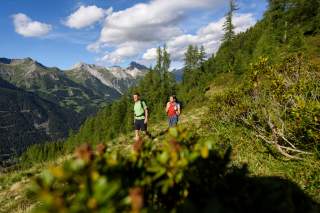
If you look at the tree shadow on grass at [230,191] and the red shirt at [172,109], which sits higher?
the tree shadow on grass at [230,191]

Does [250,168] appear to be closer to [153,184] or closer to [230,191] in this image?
[230,191]

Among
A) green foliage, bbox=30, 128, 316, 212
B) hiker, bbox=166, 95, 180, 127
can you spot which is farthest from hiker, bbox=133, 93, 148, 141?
green foliage, bbox=30, 128, 316, 212

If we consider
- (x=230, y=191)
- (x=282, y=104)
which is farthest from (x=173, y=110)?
(x=230, y=191)

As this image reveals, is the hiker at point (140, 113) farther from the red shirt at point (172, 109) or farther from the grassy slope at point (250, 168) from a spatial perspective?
the grassy slope at point (250, 168)

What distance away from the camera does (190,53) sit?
101625mm

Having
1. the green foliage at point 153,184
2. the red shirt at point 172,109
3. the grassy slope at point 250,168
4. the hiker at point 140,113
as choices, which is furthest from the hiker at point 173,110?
the green foliage at point 153,184

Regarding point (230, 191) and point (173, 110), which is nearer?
point (230, 191)

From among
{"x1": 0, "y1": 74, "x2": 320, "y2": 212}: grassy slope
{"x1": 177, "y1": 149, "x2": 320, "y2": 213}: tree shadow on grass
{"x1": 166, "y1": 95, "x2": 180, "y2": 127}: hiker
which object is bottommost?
{"x1": 0, "y1": 74, "x2": 320, "y2": 212}: grassy slope

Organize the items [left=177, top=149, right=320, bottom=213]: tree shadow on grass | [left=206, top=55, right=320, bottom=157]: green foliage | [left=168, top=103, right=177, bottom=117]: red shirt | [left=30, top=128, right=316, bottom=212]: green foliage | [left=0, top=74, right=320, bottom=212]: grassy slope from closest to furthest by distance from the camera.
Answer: [left=30, top=128, right=316, bottom=212]: green foliage → [left=177, top=149, right=320, bottom=213]: tree shadow on grass → [left=0, top=74, right=320, bottom=212]: grassy slope → [left=206, top=55, right=320, bottom=157]: green foliage → [left=168, top=103, right=177, bottom=117]: red shirt

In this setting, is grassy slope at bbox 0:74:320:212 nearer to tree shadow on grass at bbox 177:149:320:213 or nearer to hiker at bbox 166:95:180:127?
hiker at bbox 166:95:180:127

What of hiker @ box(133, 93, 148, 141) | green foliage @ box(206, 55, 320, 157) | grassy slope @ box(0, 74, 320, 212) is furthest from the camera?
hiker @ box(133, 93, 148, 141)

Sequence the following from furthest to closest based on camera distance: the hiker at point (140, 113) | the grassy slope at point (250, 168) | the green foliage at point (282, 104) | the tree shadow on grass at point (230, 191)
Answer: the hiker at point (140, 113) → the green foliage at point (282, 104) → the grassy slope at point (250, 168) → the tree shadow on grass at point (230, 191)

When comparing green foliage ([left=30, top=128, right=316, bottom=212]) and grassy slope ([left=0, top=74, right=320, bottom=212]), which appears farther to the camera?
grassy slope ([left=0, top=74, right=320, bottom=212])

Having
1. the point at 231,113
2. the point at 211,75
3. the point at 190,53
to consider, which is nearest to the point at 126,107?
the point at 190,53
